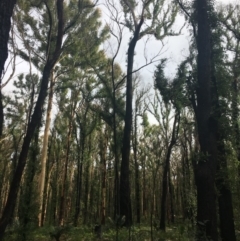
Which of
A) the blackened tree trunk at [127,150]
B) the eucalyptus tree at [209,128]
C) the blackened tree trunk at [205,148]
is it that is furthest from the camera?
the blackened tree trunk at [127,150]

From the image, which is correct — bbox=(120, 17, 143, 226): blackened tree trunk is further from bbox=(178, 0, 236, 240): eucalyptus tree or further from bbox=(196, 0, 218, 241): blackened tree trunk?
bbox=(196, 0, 218, 241): blackened tree trunk

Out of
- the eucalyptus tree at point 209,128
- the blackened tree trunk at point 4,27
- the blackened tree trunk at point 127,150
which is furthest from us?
the blackened tree trunk at point 127,150

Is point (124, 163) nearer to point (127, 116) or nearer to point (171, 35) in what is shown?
point (127, 116)

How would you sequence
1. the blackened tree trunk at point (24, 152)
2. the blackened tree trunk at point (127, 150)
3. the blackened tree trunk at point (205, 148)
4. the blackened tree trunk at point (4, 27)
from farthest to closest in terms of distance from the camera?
the blackened tree trunk at point (127, 150) → the blackened tree trunk at point (205, 148) → the blackened tree trunk at point (24, 152) → the blackened tree trunk at point (4, 27)

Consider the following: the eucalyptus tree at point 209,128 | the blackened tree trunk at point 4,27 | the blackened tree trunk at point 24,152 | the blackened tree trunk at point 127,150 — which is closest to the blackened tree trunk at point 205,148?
the eucalyptus tree at point 209,128

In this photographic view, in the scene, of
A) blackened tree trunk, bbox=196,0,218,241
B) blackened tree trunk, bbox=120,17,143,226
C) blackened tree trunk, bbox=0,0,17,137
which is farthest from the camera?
blackened tree trunk, bbox=120,17,143,226

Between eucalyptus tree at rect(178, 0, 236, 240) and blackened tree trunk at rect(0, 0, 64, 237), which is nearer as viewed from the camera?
blackened tree trunk at rect(0, 0, 64, 237)

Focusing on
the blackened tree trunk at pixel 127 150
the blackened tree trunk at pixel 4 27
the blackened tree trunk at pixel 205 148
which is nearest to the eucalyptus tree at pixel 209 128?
the blackened tree trunk at pixel 205 148

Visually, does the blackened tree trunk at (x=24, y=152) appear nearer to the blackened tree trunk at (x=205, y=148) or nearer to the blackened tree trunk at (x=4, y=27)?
the blackened tree trunk at (x=4, y=27)

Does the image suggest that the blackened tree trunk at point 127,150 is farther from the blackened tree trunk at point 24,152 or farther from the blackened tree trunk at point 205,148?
the blackened tree trunk at point 24,152

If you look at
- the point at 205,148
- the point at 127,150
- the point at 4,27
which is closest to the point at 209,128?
the point at 205,148

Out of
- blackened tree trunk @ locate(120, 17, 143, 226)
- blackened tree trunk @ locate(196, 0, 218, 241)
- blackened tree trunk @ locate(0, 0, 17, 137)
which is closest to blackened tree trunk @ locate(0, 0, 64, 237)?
blackened tree trunk @ locate(0, 0, 17, 137)

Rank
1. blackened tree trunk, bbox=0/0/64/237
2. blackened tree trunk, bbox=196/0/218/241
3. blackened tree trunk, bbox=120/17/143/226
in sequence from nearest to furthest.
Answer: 1. blackened tree trunk, bbox=0/0/64/237
2. blackened tree trunk, bbox=196/0/218/241
3. blackened tree trunk, bbox=120/17/143/226

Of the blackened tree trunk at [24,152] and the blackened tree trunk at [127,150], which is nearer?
the blackened tree trunk at [24,152]
